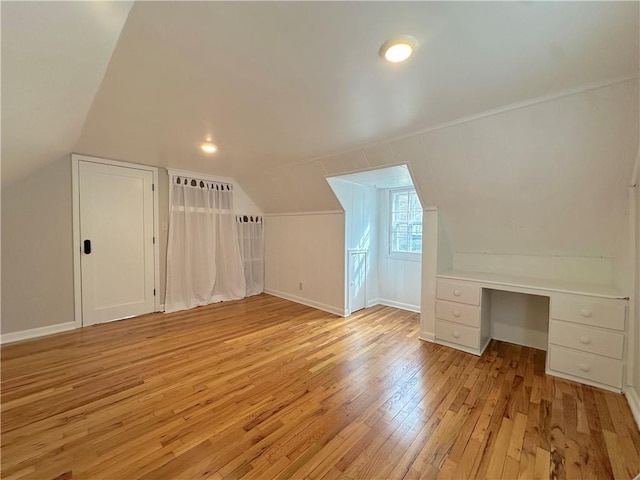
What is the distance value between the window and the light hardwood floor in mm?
1644

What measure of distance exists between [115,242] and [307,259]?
2.77 metres

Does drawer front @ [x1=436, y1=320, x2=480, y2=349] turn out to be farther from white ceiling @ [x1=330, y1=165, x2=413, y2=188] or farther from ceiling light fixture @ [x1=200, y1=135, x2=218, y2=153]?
ceiling light fixture @ [x1=200, y1=135, x2=218, y2=153]

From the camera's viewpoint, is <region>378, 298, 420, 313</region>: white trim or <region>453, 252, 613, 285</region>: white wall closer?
<region>453, 252, 613, 285</region>: white wall

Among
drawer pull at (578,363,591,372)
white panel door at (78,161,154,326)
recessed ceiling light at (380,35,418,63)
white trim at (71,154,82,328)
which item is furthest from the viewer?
white panel door at (78,161,154,326)

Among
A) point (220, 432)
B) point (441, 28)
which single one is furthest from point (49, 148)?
point (441, 28)

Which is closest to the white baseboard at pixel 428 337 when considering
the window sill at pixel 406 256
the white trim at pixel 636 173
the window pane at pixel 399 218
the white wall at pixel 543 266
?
the white wall at pixel 543 266

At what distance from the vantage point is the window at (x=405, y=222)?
13.2 ft

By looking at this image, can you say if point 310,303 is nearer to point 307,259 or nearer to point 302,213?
point 307,259

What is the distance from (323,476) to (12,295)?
149 inches

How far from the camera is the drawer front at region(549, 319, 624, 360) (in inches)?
79.6

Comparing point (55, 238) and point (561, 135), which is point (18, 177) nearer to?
point (55, 238)

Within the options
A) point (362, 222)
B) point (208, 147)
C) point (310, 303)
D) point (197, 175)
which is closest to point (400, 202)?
point (362, 222)

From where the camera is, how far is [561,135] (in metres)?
1.88

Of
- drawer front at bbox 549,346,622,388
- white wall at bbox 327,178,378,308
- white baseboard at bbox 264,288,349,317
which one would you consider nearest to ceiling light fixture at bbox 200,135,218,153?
white wall at bbox 327,178,378,308
